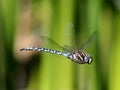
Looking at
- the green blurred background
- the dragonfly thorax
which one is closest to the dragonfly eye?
the dragonfly thorax

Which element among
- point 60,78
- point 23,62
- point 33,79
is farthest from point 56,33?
point 23,62

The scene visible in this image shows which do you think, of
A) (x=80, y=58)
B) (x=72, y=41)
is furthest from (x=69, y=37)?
(x=80, y=58)

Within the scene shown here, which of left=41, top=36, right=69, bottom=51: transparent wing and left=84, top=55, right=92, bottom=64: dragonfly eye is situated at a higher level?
left=41, top=36, right=69, bottom=51: transparent wing

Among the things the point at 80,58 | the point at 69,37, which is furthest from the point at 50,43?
the point at 80,58

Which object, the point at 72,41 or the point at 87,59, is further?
the point at 72,41

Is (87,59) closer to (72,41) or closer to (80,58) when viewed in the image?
(80,58)

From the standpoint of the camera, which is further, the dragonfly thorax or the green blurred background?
the green blurred background

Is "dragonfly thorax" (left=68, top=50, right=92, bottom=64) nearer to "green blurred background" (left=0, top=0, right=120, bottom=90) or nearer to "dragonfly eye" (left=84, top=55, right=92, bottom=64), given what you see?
"dragonfly eye" (left=84, top=55, right=92, bottom=64)

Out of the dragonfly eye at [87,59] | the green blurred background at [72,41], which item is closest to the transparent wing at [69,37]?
the green blurred background at [72,41]

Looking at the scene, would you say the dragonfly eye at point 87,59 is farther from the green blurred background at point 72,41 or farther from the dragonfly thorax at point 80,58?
the green blurred background at point 72,41
